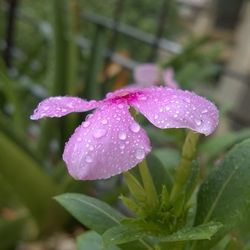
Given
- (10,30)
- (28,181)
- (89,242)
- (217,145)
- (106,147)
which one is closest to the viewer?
(106,147)

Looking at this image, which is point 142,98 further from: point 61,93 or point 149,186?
point 61,93

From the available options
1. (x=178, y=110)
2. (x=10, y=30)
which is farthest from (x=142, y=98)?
(x=10, y=30)

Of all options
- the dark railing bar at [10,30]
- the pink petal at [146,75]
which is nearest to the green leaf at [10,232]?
the pink petal at [146,75]

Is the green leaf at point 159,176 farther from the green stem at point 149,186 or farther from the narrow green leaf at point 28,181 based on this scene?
the narrow green leaf at point 28,181

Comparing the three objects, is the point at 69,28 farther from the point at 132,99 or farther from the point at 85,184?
the point at 132,99

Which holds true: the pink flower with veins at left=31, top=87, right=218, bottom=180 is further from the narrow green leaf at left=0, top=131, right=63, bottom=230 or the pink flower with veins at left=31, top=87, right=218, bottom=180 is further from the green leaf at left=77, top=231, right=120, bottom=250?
the narrow green leaf at left=0, top=131, right=63, bottom=230
